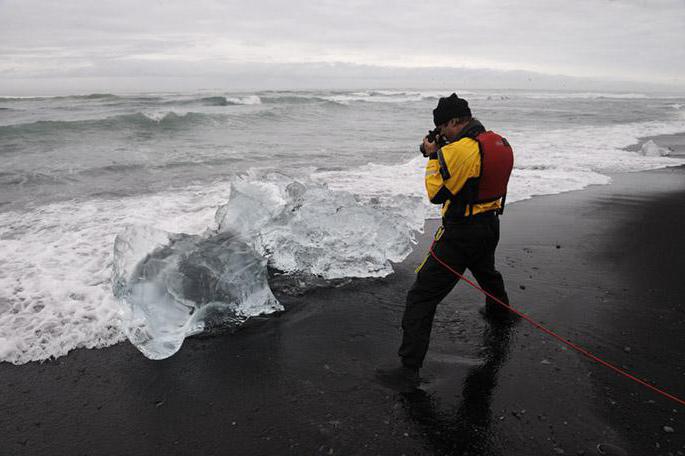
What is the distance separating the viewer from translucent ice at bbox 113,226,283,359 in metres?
3.64

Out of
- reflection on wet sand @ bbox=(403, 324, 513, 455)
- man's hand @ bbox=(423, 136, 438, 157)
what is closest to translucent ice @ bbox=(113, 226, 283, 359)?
reflection on wet sand @ bbox=(403, 324, 513, 455)

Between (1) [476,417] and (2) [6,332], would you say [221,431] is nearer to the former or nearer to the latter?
(1) [476,417]

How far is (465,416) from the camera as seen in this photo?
9.37 ft

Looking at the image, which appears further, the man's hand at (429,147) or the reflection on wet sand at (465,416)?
the man's hand at (429,147)

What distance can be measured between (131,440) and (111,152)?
13753 mm

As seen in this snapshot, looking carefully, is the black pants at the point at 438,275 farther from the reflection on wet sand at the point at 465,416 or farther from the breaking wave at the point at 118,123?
the breaking wave at the point at 118,123

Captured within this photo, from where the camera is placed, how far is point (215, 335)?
3.80m

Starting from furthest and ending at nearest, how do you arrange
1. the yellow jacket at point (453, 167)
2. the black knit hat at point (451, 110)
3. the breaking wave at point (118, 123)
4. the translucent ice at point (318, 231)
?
1. the breaking wave at point (118, 123)
2. the translucent ice at point (318, 231)
3. the black knit hat at point (451, 110)
4. the yellow jacket at point (453, 167)

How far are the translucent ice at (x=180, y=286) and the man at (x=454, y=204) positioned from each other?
1.50 meters

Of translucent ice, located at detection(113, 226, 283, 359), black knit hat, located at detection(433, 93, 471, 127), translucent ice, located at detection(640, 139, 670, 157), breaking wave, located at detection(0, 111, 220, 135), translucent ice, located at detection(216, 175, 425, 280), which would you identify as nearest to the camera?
black knit hat, located at detection(433, 93, 471, 127)

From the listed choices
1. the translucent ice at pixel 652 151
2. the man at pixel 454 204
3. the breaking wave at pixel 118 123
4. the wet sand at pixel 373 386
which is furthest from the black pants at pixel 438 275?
the breaking wave at pixel 118 123

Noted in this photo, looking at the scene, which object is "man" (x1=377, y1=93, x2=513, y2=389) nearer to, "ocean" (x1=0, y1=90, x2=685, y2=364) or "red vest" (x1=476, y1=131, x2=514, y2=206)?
"red vest" (x1=476, y1=131, x2=514, y2=206)

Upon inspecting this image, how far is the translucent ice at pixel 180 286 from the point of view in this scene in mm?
3639

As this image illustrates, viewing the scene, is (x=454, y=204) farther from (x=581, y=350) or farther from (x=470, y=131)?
(x=581, y=350)
